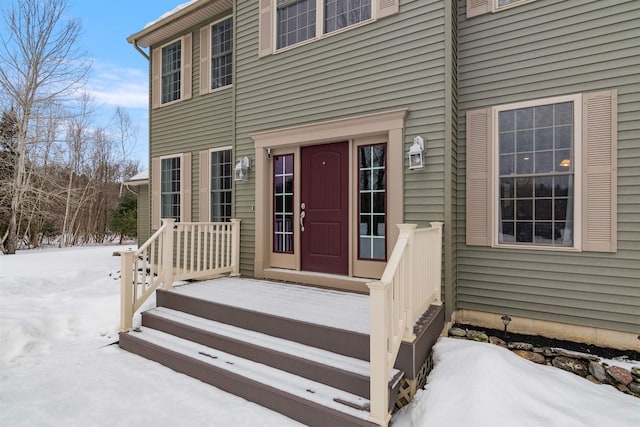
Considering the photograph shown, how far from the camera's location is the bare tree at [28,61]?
10898mm

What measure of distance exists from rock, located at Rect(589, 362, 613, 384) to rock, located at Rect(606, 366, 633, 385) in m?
0.04

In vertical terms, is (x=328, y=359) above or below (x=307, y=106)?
below

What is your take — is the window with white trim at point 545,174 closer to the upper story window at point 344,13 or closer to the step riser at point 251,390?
the upper story window at point 344,13

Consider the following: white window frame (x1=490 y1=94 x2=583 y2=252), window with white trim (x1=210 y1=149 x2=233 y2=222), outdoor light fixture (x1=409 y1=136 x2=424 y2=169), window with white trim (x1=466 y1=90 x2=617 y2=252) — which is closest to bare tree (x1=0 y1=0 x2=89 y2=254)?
window with white trim (x1=210 y1=149 x2=233 y2=222)

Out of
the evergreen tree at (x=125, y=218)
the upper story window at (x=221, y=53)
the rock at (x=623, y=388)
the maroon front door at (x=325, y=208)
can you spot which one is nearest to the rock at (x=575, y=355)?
the rock at (x=623, y=388)

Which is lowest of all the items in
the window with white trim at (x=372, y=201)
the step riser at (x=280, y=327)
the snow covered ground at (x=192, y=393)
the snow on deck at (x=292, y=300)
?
the snow covered ground at (x=192, y=393)

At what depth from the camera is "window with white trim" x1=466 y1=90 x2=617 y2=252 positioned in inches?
130

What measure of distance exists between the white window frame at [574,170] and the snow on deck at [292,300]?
5.80 feet

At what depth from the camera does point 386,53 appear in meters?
4.09

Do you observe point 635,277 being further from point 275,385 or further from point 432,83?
point 275,385

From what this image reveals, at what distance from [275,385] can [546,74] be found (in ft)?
13.3

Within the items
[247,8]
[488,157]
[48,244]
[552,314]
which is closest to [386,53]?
[488,157]

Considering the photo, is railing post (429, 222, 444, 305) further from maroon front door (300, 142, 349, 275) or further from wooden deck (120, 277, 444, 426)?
maroon front door (300, 142, 349, 275)

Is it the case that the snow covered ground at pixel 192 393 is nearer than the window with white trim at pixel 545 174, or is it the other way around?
the snow covered ground at pixel 192 393
